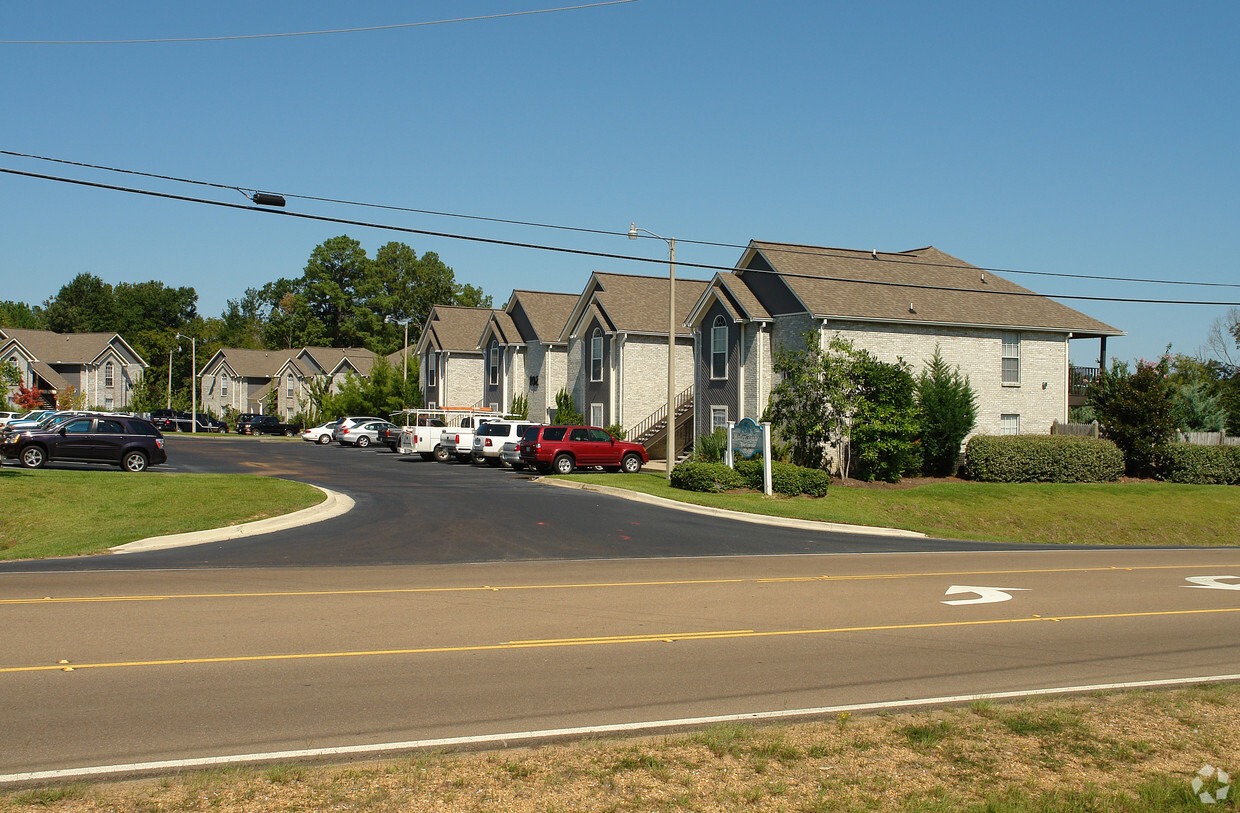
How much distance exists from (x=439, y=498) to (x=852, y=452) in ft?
50.2

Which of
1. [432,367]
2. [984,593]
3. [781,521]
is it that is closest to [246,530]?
[781,521]

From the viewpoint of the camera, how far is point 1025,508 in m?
30.4

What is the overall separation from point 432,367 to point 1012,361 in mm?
38441

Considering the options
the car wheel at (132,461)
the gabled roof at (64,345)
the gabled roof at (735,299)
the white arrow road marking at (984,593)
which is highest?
the gabled roof at (64,345)

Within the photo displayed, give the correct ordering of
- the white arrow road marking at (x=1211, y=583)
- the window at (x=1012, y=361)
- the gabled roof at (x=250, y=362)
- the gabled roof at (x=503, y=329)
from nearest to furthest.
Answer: the white arrow road marking at (x=1211, y=583)
the window at (x=1012, y=361)
the gabled roof at (x=503, y=329)
the gabled roof at (x=250, y=362)

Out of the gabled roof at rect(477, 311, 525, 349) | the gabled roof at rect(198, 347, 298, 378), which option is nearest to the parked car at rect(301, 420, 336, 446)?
the gabled roof at rect(477, 311, 525, 349)

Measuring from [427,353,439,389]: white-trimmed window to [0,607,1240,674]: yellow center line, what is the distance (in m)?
53.4

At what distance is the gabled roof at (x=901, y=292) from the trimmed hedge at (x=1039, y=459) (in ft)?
16.0

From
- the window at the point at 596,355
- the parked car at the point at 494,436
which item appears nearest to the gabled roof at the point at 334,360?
the window at the point at 596,355

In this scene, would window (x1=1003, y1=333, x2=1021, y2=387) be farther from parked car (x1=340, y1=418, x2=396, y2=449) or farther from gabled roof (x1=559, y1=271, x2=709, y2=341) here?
parked car (x1=340, y1=418, x2=396, y2=449)

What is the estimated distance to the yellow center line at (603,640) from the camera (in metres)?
8.86

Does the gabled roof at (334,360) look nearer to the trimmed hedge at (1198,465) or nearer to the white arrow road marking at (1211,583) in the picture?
the trimmed hedge at (1198,465)

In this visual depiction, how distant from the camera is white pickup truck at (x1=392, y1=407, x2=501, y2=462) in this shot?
4112 cm

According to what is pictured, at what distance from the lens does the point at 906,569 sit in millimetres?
16828
